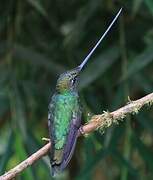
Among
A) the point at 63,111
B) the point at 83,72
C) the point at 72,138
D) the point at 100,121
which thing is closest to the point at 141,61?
the point at 83,72

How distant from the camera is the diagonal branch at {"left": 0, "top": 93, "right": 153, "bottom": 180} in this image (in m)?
2.58

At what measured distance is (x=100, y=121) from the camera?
2.72m

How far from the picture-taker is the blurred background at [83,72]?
4.19m

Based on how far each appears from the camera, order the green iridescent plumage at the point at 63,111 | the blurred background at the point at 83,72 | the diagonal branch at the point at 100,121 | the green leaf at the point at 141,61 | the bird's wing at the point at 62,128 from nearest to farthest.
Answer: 1. the diagonal branch at the point at 100,121
2. the bird's wing at the point at 62,128
3. the green iridescent plumage at the point at 63,111
4. the green leaf at the point at 141,61
5. the blurred background at the point at 83,72

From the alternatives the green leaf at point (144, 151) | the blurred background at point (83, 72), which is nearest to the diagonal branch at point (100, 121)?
the blurred background at point (83, 72)

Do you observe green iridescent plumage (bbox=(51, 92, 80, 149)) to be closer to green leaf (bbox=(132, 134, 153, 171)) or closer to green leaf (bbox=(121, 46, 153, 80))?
green leaf (bbox=(121, 46, 153, 80))

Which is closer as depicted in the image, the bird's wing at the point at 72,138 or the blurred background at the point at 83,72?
the bird's wing at the point at 72,138

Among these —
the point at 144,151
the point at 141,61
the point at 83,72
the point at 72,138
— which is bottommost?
the point at 72,138

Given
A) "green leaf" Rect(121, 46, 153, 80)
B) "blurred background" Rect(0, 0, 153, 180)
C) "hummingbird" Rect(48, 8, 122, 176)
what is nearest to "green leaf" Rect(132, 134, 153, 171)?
"blurred background" Rect(0, 0, 153, 180)

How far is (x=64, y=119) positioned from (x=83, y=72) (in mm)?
1348

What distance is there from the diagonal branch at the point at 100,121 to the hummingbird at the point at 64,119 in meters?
0.09

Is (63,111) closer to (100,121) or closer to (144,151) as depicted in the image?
(100,121)

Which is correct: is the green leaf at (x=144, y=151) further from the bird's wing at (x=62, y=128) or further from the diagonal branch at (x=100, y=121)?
the diagonal branch at (x=100, y=121)

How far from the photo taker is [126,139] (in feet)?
14.1
